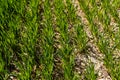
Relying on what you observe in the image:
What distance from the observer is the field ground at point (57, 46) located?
2535 millimetres

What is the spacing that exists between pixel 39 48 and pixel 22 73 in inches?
26.7

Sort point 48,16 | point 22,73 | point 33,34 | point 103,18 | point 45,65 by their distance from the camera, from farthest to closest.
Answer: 1. point 103,18
2. point 48,16
3. point 33,34
4. point 45,65
5. point 22,73

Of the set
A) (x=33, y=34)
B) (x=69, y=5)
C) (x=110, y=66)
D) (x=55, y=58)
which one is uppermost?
(x=69, y=5)

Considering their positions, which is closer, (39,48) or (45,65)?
(45,65)

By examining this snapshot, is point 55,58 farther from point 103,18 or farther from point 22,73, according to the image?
point 103,18

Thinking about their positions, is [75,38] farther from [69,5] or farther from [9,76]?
[9,76]

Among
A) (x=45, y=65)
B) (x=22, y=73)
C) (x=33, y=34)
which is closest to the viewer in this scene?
(x=22, y=73)

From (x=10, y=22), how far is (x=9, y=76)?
616mm

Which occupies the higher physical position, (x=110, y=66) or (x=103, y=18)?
(x=103, y=18)

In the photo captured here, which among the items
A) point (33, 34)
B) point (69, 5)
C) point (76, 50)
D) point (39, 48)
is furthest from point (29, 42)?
point (69, 5)

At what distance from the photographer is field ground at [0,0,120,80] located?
254 centimetres

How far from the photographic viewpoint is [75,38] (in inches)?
125

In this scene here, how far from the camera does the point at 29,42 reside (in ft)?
8.77

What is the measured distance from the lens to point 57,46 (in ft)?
10.2
